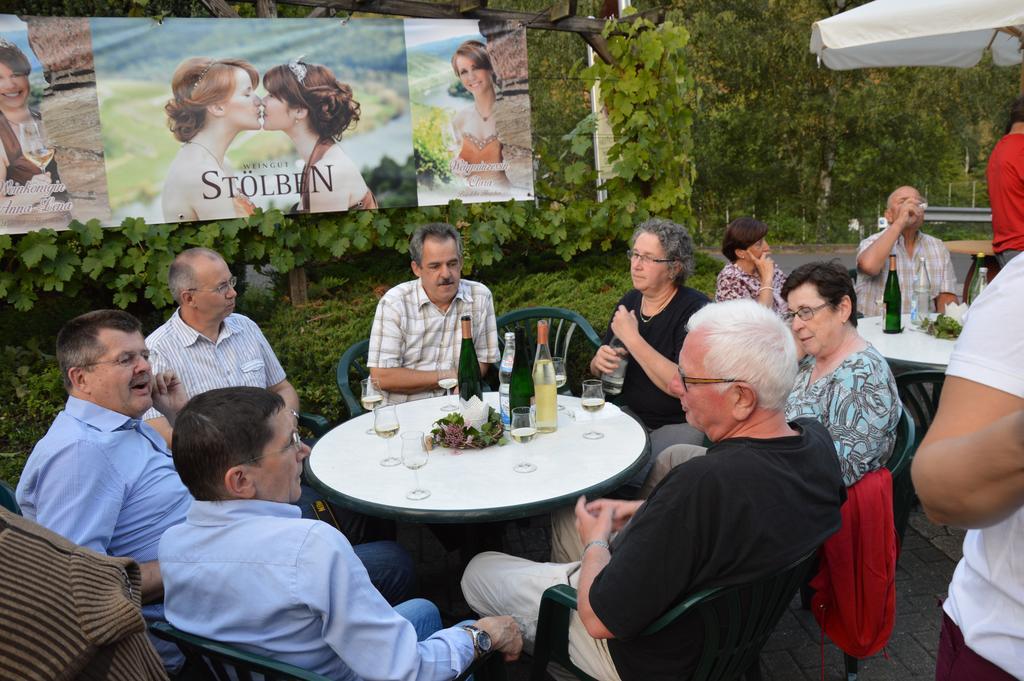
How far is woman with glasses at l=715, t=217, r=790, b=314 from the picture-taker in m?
4.36

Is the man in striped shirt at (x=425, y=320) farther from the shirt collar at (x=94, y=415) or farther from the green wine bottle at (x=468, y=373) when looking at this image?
the shirt collar at (x=94, y=415)

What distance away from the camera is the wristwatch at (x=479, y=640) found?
2.02m

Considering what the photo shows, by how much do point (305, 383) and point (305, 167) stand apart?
1.81 m

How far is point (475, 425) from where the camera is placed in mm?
2934

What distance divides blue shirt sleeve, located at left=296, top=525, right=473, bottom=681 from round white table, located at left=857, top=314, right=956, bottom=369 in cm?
291

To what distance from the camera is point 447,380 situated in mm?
3494

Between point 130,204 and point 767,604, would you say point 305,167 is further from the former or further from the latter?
point 767,604

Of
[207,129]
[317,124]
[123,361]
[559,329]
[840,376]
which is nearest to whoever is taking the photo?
[123,361]

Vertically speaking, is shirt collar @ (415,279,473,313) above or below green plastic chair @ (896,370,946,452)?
above

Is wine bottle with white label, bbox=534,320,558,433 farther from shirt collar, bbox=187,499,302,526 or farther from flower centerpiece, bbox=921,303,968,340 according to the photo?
flower centerpiece, bbox=921,303,968,340

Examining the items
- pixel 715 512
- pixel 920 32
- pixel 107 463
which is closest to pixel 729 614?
pixel 715 512

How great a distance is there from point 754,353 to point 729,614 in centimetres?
→ 64

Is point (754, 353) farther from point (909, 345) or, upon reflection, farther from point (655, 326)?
point (909, 345)

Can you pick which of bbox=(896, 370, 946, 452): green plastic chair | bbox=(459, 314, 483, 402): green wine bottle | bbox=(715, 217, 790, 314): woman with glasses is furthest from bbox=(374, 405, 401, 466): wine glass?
bbox=(715, 217, 790, 314): woman with glasses
